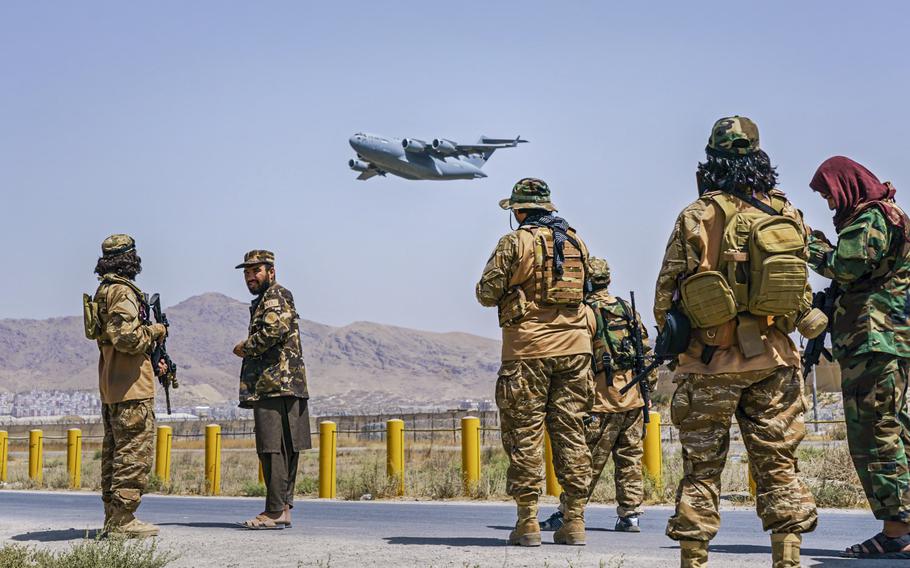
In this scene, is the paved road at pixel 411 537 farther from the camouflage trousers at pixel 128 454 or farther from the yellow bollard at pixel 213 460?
the yellow bollard at pixel 213 460

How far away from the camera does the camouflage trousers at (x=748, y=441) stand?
5.60 metres

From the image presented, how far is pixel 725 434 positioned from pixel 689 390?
261mm

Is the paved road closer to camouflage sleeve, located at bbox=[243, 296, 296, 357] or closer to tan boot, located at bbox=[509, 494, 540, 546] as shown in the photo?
tan boot, located at bbox=[509, 494, 540, 546]

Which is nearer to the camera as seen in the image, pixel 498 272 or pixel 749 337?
pixel 749 337

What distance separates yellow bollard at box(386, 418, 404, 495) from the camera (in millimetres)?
15328

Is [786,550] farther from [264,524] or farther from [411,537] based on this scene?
[264,524]

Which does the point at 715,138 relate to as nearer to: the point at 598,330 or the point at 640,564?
the point at 640,564

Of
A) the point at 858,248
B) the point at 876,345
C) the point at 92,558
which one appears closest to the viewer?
the point at 92,558

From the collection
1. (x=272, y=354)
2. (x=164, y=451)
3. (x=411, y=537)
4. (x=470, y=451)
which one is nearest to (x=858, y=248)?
(x=411, y=537)

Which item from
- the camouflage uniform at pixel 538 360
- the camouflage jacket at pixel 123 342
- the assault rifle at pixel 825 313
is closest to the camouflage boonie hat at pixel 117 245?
the camouflage jacket at pixel 123 342

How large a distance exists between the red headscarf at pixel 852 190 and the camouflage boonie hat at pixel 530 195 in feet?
5.80

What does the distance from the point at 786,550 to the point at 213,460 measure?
13.9 metres

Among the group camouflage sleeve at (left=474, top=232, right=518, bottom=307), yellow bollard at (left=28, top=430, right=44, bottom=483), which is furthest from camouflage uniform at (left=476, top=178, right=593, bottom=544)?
yellow bollard at (left=28, top=430, right=44, bottom=483)

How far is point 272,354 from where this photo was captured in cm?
949
